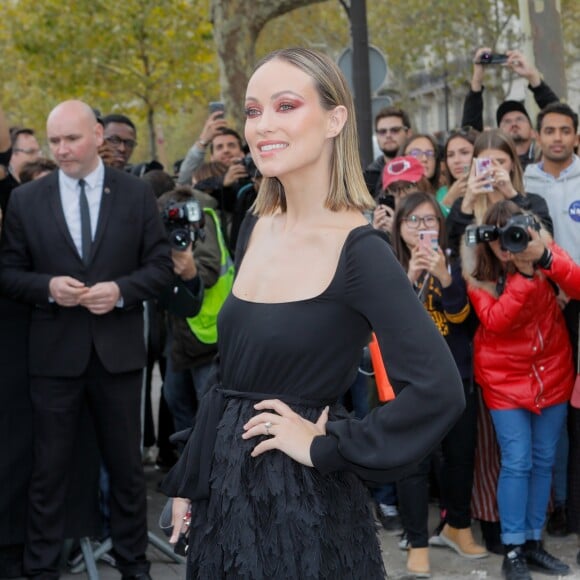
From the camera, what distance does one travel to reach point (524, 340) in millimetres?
5672

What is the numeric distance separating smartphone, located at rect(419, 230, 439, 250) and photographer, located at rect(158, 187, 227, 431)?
120cm

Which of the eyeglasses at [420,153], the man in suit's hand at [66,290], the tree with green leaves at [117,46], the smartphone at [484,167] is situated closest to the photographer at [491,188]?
the smartphone at [484,167]

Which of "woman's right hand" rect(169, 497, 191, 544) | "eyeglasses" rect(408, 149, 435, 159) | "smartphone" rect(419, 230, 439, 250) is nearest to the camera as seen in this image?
"woman's right hand" rect(169, 497, 191, 544)

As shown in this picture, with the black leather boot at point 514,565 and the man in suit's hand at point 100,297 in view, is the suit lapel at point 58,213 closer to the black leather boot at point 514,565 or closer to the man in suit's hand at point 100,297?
the man in suit's hand at point 100,297

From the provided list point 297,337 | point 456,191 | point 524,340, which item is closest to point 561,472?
point 524,340

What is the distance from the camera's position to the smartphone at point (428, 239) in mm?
5621

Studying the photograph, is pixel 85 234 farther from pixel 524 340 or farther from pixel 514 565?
pixel 514 565

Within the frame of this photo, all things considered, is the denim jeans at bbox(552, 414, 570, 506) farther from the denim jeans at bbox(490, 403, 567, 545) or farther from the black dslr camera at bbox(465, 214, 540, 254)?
the black dslr camera at bbox(465, 214, 540, 254)

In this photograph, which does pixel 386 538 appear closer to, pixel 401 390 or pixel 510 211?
pixel 510 211

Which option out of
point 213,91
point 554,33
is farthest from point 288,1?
point 213,91

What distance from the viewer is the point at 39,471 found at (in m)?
5.40

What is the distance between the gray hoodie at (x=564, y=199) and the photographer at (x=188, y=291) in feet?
6.28

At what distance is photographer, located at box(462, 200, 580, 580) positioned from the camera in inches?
219

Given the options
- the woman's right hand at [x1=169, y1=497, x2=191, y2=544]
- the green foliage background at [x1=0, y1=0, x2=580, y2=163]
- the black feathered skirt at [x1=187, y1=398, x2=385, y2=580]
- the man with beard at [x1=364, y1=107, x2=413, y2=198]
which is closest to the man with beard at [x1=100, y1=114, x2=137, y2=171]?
the man with beard at [x1=364, y1=107, x2=413, y2=198]
